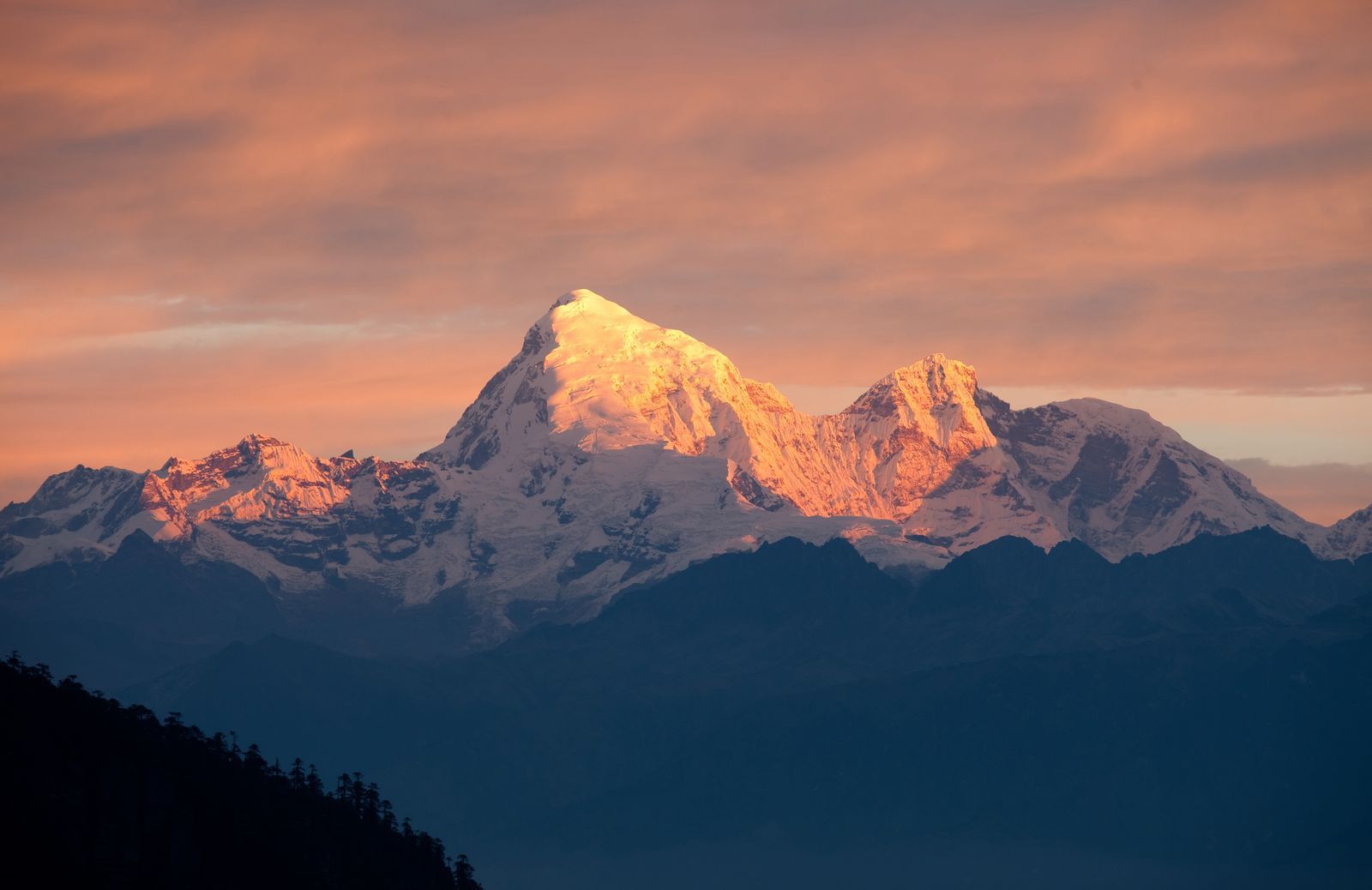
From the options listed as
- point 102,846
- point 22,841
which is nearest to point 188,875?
point 102,846

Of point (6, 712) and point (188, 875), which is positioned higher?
point (6, 712)

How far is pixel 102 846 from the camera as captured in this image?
190 metres

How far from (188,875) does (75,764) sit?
12.6 meters

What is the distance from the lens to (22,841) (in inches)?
6658

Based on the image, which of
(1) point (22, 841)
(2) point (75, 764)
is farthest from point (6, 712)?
(1) point (22, 841)

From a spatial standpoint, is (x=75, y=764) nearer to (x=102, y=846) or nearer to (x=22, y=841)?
(x=102, y=846)

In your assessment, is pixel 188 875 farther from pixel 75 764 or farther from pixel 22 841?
pixel 22 841

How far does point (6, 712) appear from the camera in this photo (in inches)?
7638

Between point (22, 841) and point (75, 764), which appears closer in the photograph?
point (22, 841)

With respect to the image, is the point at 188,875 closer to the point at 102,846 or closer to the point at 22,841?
the point at 102,846

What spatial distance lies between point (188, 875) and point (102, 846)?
10237mm

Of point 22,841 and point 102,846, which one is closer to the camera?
point 22,841

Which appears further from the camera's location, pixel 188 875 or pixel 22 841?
pixel 188 875

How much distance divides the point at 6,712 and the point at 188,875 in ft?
62.7
